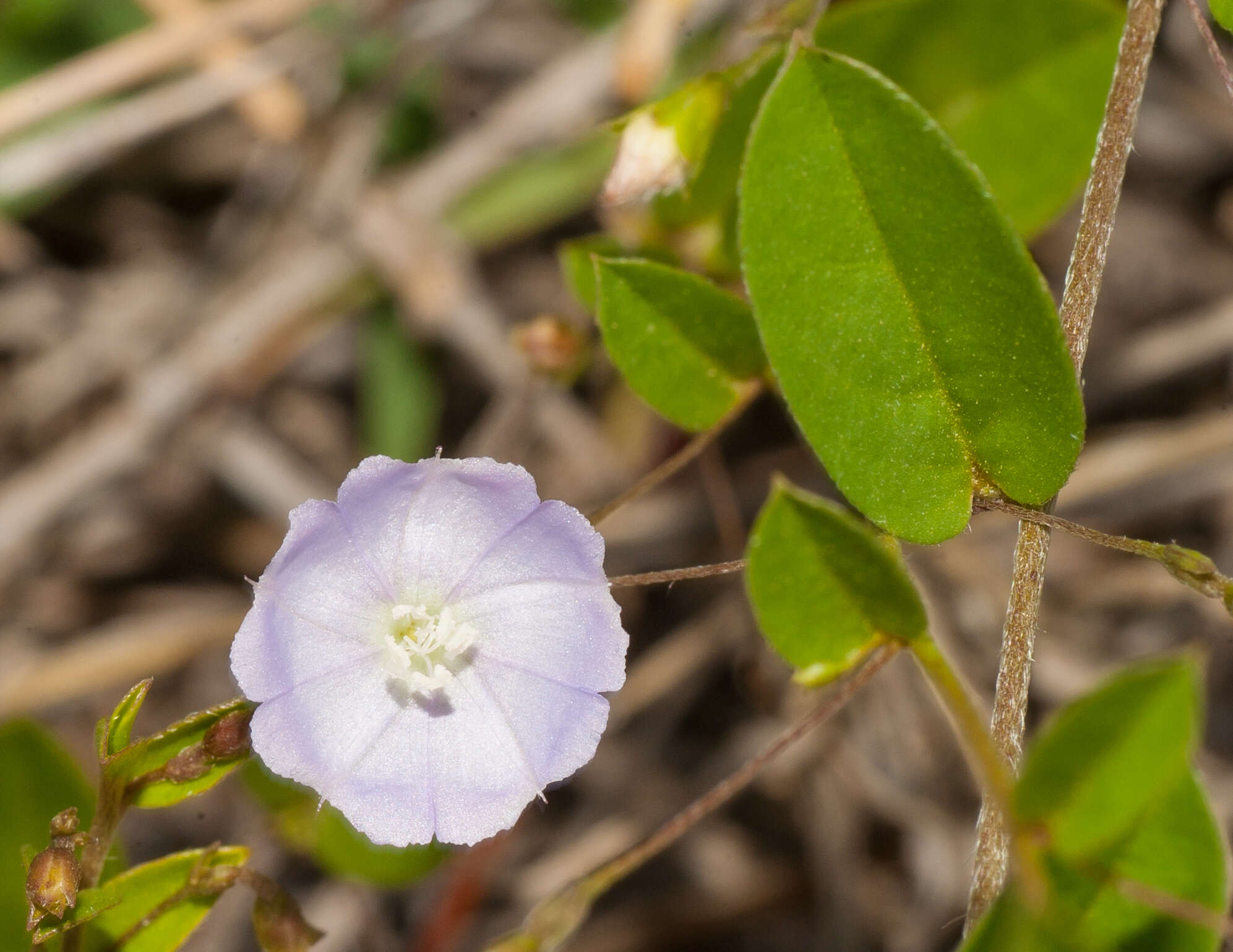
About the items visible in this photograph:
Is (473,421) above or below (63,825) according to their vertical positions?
below

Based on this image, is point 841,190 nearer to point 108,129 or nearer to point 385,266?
point 385,266

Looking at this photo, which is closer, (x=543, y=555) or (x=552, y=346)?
(x=543, y=555)

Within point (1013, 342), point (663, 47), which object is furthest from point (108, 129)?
point (1013, 342)

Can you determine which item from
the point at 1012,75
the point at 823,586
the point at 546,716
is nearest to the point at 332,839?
the point at 546,716

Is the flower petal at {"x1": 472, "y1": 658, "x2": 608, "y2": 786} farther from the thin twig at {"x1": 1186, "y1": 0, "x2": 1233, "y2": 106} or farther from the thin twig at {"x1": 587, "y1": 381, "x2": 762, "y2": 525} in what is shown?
the thin twig at {"x1": 1186, "y1": 0, "x2": 1233, "y2": 106}

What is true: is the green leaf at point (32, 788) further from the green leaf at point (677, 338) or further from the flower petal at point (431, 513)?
the green leaf at point (677, 338)

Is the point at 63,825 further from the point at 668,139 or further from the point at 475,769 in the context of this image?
the point at 668,139
